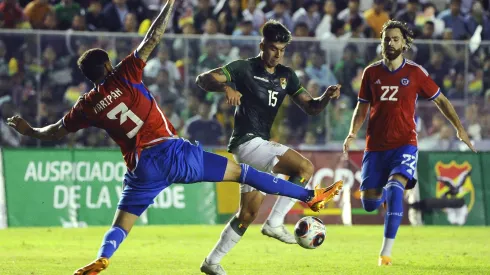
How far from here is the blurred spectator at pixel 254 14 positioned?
78.8ft

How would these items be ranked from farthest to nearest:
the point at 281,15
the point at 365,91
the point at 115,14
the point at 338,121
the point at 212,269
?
1. the point at 281,15
2. the point at 115,14
3. the point at 338,121
4. the point at 365,91
5. the point at 212,269

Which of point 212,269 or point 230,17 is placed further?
point 230,17

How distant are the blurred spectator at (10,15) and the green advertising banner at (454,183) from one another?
8.33 m

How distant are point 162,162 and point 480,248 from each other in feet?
22.7

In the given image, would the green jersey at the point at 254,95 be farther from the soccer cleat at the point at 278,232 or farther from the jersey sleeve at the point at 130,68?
the jersey sleeve at the point at 130,68

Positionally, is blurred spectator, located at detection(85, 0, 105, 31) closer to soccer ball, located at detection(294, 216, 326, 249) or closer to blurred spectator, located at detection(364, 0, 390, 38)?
blurred spectator, located at detection(364, 0, 390, 38)

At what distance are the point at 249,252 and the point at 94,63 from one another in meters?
5.39

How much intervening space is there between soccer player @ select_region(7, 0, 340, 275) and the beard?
3.32 m

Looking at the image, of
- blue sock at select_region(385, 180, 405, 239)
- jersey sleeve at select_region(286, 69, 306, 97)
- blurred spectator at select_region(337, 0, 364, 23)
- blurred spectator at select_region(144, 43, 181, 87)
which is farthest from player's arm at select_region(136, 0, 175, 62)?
blurred spectator at select_region(337, 0, 364, 23)

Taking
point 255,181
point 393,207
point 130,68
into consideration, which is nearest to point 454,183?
point 393,207

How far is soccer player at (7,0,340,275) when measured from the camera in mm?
9938

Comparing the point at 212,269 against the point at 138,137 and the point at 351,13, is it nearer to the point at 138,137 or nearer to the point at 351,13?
the point at 138,137

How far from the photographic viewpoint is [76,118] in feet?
33.8

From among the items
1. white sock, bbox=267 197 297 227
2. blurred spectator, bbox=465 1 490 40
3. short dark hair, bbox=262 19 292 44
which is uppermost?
short dark hair, bbox=262 19 292 44
